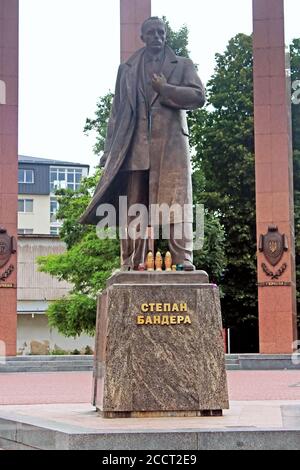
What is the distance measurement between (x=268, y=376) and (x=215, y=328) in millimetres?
11800

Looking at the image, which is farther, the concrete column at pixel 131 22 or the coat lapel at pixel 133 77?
the concrete column at pixel 131 22

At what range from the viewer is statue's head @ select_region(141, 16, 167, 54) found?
32.5ft

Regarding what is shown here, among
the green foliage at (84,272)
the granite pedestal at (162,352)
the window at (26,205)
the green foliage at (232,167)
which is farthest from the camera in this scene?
the window at (26,205)

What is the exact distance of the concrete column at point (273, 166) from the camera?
1033 inches

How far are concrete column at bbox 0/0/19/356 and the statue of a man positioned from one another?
16.7 m

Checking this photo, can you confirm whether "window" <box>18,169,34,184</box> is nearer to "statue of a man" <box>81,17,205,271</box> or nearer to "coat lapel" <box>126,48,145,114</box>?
"coat lapel" <box>126,48,145,114</box>

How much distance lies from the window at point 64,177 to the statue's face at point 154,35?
60.1 meters

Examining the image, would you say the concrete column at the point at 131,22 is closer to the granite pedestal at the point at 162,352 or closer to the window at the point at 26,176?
the granite pedestal at the point at 162,352

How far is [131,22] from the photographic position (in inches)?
1043

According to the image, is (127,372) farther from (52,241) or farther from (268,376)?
(52,241)

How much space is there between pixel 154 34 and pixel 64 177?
62.6 m

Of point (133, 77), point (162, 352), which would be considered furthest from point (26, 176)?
point (162, 352)

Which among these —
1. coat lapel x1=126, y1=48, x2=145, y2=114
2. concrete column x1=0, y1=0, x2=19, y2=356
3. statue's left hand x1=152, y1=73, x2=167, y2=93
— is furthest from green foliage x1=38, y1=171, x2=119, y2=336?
statue's left hand x1=152, y1=73, x2=167, y2=93

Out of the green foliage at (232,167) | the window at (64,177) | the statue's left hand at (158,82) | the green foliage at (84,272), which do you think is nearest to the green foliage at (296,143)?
the green foliage at (232,167)
